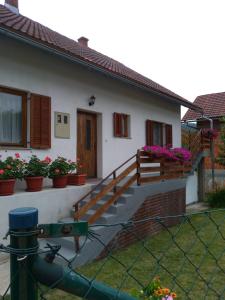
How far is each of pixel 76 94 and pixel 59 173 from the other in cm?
259

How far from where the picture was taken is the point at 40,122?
727cm

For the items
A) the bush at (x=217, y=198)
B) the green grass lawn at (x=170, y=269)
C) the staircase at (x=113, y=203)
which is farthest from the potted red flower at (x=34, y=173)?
the bush at (x=217, y=198)

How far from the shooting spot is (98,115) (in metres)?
9.49

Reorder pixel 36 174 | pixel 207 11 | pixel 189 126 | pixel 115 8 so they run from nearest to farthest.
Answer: pixel 36 174, pixel 207 11, pixel 115 8, pixel 189 126

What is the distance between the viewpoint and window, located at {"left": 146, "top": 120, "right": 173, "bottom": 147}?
1177 cm

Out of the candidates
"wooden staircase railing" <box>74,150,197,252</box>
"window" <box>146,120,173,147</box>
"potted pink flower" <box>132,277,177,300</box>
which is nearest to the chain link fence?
"wooden staircase railing" <box>74,150,197,252</box>

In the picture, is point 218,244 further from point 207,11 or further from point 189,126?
point 189,126

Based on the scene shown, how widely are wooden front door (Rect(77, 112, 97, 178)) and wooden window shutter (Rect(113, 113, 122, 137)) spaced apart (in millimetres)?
754

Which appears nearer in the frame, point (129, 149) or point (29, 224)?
point (29, 224)

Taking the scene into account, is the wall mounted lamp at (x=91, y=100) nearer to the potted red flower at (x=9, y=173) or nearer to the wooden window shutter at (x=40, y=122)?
the wooden window shutter at (x=40, y=122)

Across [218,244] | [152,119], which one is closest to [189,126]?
[152,119]

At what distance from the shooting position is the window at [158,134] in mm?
11773

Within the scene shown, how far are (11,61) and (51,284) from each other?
650 centimetres

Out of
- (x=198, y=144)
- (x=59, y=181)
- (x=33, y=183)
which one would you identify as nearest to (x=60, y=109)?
(x=59, y=181)
